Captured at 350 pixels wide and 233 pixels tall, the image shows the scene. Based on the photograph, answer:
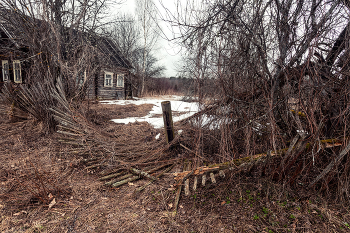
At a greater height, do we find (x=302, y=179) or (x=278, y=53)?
(x=278, y=53)

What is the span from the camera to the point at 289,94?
8.64ft

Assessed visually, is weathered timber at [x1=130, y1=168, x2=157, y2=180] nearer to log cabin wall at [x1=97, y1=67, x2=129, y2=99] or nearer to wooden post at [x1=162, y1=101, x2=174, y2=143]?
wooden post at [x1=162, y1=101, x2=174, y2=143]

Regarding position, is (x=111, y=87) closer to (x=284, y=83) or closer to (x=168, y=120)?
(x=168, y=120)

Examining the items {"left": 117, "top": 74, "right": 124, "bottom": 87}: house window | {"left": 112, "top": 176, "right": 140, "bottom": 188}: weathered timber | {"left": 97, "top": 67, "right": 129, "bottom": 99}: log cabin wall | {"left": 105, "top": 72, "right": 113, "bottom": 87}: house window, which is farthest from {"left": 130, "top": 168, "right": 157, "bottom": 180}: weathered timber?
{"left": 117, "top": 74, "right": 124, "bottom": 87}: house window

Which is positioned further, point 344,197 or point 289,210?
point 344,197

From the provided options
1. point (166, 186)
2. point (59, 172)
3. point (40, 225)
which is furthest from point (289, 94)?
point (59, 172)

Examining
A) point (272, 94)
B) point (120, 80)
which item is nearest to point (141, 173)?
point (272, 94)

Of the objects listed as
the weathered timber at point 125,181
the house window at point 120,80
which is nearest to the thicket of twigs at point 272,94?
the weathered timber at point 125,181

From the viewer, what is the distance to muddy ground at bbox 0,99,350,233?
2.01m

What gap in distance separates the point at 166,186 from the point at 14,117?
549 centimetres

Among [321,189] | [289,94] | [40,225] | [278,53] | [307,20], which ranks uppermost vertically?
[307,20]

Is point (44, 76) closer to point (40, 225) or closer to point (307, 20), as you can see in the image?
point (40, 225)

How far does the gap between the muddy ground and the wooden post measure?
3.27ft

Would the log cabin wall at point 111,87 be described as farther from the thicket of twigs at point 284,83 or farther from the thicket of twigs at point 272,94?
the thicket of twigs at point 284,83
